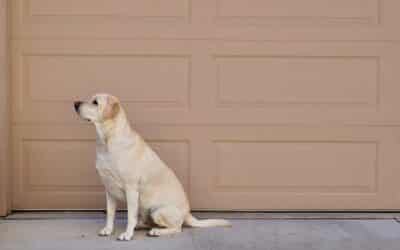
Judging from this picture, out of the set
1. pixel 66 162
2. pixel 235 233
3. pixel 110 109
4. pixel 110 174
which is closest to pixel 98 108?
pixel 110 109

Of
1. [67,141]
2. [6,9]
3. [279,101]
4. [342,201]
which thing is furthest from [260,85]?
[6,9]

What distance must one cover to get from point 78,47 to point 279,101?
4.71 ft

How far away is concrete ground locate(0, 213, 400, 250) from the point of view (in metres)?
4.25

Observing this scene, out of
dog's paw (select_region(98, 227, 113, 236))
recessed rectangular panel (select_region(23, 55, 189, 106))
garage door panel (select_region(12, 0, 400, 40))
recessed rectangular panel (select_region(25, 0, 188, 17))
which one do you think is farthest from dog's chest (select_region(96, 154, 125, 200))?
recessed rectangular panel (select_region(25, 0, 188, 17))

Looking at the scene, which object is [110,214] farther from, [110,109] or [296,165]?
[296,165]

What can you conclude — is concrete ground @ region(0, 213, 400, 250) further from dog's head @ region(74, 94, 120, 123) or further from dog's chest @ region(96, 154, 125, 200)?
dog's head @ region(74, 94, 120, 123)

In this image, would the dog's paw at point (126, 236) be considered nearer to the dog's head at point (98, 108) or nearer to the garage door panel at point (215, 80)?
the dog's head at point (98, 108)

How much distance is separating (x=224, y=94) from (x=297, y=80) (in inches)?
20.4

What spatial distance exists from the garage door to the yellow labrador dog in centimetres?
57

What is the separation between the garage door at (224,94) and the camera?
198 inches

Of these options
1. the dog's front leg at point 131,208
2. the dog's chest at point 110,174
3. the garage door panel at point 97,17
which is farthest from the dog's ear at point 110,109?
the garage door panel at point 97,17

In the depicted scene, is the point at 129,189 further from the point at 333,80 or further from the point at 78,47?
the point at 333,80

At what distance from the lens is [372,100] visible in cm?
511

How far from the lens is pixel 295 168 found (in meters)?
5.12
